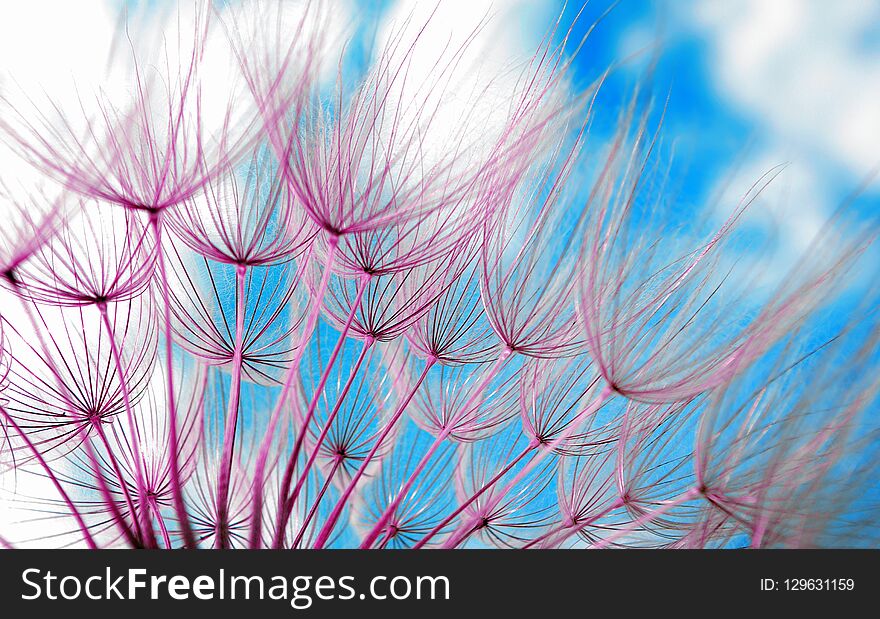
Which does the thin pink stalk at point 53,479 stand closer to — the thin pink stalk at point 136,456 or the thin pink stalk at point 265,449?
the thin pink stalk at point 136,456

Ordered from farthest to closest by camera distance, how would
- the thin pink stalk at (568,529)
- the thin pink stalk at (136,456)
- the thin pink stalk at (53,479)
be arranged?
the thin pink stalk at (568,529), the thin pink stalk at (53,479), the thin pink stalk at (136,456)

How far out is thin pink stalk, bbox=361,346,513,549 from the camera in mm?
1742

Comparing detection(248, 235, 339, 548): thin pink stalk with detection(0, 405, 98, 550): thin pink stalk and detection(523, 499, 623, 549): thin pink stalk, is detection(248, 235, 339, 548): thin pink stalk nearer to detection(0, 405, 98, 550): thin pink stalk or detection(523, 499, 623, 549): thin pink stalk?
detection(0, 405, 98, 550): thin pink stalk

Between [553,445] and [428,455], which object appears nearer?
[553,445]

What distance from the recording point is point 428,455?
6.20 ft

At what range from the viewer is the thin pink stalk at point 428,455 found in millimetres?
1742

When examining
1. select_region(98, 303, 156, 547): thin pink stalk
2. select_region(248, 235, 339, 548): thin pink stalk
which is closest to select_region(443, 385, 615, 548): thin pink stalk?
select_region(248, 235, 339, 548): thin pink stalk

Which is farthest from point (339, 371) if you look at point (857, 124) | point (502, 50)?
point (857, 124)

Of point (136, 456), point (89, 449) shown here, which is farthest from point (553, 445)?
point (89, 449)

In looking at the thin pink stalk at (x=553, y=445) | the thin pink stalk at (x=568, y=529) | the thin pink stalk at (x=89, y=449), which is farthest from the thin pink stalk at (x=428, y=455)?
the thin pink stalk at (x=89, y=449)

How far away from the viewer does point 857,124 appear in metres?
2.66

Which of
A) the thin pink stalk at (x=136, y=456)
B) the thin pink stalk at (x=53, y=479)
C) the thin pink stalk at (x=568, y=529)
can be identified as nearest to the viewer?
the thin pink stalk at (x=136, y=456)

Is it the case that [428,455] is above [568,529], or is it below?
above

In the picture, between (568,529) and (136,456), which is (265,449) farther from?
(568,529)
